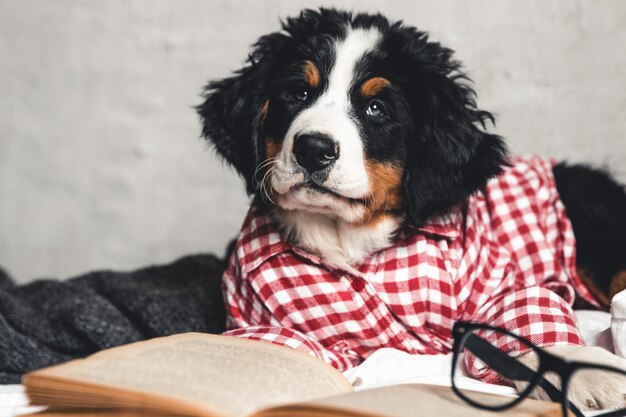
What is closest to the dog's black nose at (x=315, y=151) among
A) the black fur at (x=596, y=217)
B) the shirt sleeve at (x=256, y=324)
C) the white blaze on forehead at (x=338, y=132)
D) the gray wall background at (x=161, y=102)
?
the white blaze on forehead at (x=338, y=132)

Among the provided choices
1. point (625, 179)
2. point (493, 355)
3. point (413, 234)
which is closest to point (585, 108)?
point (625, 179)

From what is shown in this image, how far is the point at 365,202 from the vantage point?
1.60 meters

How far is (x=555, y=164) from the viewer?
216cm

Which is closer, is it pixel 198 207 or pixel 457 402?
pixel 457 402

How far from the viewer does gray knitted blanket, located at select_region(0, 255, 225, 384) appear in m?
1.77

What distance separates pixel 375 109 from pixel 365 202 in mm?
222

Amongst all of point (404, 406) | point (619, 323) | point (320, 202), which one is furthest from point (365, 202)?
point (404, 406)

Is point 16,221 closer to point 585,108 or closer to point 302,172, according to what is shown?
point 302,172

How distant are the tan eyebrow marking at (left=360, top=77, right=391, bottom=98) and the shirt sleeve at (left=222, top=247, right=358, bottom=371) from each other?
1.71ft

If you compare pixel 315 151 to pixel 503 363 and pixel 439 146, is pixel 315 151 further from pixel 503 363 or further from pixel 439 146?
pixel 503 363

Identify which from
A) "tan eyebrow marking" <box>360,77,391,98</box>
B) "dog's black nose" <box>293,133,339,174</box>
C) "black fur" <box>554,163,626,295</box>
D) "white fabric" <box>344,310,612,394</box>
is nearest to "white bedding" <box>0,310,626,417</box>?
"white fabric" <box>344,310,612,394</box>

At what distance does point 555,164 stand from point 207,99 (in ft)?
3.48

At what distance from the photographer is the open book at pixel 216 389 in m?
0.92

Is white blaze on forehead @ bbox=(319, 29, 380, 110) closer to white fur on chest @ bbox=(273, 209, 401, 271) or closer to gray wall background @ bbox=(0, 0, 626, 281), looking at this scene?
white fur on chest @ bbox=(273, 209, 401, 271)
